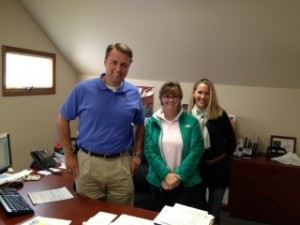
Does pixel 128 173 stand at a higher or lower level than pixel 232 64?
lower

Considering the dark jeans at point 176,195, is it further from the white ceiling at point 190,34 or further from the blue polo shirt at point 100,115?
the white ceiling at point 190,34

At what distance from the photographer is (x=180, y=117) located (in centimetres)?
220

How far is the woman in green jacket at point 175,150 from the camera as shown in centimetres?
211

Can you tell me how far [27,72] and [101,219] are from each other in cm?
266

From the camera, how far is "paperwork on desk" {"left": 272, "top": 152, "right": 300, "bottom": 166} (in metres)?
3.20

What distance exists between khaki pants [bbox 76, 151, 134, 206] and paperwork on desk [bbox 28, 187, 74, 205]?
0.30 ft

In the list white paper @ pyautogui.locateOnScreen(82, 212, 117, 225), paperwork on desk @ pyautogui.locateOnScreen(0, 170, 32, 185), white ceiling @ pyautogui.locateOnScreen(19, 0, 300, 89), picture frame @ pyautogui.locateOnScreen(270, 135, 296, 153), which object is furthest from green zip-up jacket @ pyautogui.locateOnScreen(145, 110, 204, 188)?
picture frame @ pyautogui.locateOnScreen(270, 135, 296, 153)

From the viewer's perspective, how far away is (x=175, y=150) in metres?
2.14

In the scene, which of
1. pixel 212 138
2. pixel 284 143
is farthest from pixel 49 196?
pixel 284 143

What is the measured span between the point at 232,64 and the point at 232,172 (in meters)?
1.19

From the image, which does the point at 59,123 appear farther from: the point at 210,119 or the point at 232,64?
the point at 232,64

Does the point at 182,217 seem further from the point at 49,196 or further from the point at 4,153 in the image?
the point at 4,153

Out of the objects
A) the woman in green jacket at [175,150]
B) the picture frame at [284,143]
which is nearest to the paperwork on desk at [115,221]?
the woman in green jacket at [175,150]

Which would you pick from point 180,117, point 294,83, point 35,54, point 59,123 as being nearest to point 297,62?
point 294,83
